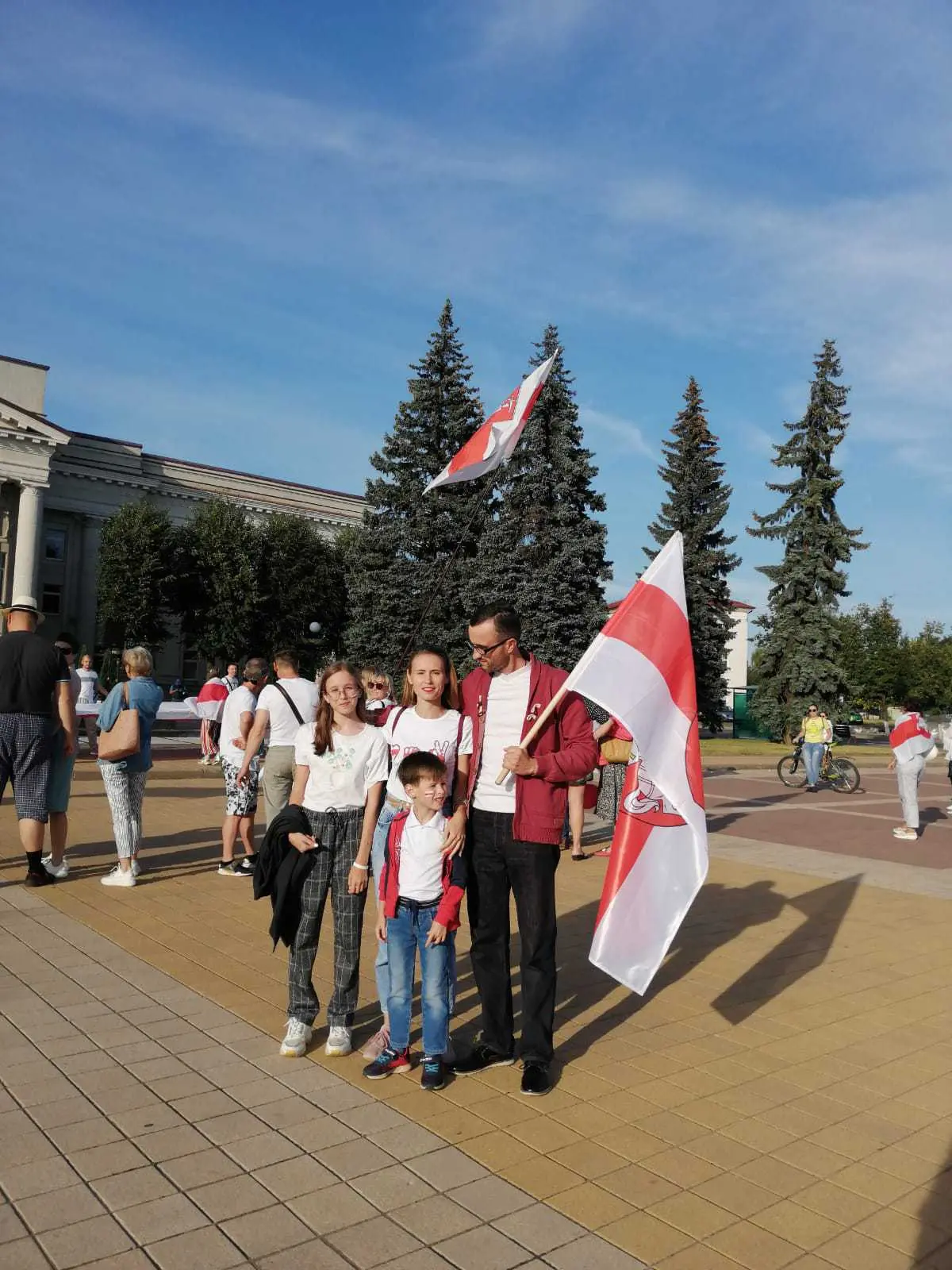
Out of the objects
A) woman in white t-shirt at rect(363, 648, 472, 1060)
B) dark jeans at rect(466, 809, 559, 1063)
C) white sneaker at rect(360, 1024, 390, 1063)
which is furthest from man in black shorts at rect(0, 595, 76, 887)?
dark jeans at rect(466, 809, 559, 1063)

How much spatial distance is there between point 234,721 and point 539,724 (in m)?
5.17

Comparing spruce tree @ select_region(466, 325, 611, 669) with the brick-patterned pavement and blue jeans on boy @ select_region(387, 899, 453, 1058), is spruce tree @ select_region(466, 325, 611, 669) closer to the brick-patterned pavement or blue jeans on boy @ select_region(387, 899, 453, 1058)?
the brick-patterned pavement

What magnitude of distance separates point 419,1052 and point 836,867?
748 cm

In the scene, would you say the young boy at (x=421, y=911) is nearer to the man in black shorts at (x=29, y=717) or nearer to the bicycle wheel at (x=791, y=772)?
the man in black shorts at (x=29, y=717)

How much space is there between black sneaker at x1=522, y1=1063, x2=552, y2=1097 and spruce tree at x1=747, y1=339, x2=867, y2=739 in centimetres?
4210

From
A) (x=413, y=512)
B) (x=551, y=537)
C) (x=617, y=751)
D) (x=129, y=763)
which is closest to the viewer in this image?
(x=129, y=763)

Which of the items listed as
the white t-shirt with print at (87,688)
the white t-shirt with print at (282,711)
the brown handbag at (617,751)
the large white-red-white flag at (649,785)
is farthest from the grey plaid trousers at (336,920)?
the white t-shirt with print at (87,688)

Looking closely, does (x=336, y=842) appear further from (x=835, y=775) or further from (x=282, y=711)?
(x=835, y=775)

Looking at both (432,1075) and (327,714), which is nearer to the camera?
(432,1075)

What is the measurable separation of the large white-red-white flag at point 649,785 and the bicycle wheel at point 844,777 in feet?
58.7

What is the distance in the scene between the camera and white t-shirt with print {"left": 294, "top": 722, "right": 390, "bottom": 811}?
497cm

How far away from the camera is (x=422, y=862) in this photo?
4.60m

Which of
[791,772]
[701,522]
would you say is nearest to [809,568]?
[701,522]

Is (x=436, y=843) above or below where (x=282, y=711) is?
below
